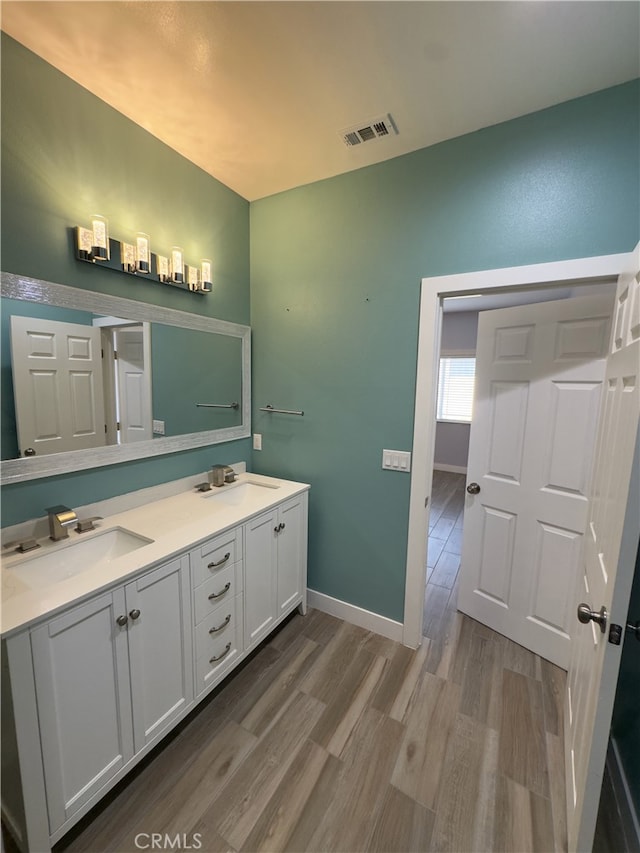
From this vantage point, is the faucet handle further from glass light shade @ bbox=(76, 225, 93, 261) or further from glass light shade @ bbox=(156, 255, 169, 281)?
glass light shade @ bbox=(156, 255, 169, 281)

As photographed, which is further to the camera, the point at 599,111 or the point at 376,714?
the point at 376,714

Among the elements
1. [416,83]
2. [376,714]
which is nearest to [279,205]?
[416,83]

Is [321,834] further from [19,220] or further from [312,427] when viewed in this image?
[19,220]

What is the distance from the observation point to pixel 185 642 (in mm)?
1464

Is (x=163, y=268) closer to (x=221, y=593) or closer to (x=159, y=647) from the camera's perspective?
(x=221, y=593)

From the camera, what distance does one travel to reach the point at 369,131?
5.55ft

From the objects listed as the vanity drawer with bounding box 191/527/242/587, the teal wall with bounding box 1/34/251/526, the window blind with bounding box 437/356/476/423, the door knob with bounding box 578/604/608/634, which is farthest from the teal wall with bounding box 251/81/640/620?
the window blind with bounding box 437/356/476/423

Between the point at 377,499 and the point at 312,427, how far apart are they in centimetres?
62

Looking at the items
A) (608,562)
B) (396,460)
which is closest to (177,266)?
(396,460)

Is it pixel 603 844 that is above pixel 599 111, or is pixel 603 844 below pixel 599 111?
below

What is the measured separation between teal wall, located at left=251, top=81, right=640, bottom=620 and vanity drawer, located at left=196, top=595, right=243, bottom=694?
77cm

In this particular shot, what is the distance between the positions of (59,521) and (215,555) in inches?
24.8

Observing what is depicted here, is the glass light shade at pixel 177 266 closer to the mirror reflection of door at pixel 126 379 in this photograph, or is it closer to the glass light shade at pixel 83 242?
the mirror reflection of door at pixel 126 379

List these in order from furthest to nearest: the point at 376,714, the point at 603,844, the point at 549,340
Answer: the point at 549,340
the point at 376,714
the point at 603,844
